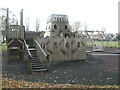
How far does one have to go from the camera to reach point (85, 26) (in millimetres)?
101250

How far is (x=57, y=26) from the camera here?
24.4 meters

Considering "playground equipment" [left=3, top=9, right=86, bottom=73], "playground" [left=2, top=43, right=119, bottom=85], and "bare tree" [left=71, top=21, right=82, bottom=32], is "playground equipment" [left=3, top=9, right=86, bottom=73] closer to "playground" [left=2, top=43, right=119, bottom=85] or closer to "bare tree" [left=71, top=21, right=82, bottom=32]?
"playground" [left=2, top=43, right=119, bottom=85]

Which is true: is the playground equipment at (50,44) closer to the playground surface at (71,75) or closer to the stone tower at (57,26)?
the stone tower at (57,26)

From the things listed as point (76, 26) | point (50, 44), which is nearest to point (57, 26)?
point (50, 44)

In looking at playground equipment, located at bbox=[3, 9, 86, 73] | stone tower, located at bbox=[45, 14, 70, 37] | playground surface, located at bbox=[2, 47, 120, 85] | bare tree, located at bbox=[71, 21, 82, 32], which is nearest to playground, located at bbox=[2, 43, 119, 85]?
playground surface, located at bbox=[2, 47, 120, 85]

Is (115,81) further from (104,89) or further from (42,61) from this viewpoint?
(42,61)

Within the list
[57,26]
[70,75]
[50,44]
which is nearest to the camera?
[70,75]

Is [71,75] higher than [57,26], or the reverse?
[57,26]

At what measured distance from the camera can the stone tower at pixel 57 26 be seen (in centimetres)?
2420

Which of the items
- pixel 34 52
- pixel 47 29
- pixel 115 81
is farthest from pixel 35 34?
pixel 115 81

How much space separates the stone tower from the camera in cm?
2420

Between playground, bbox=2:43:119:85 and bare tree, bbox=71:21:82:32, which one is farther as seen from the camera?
bare tree, bbox=71:21:82:32

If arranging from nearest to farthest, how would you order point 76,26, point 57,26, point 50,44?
point 50,44 → point 57,26 → point 76,26

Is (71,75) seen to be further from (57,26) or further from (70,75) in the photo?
(57,26)
